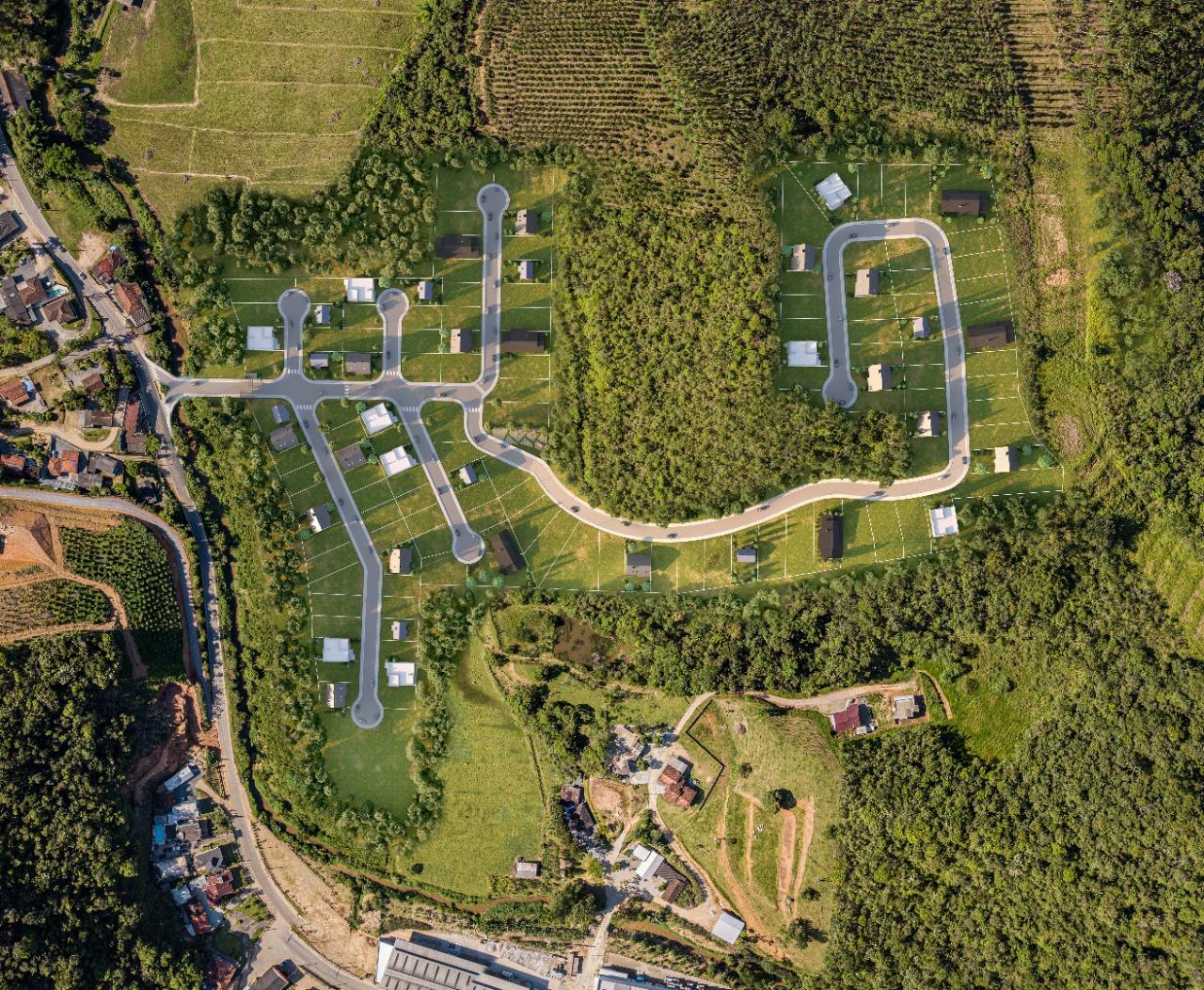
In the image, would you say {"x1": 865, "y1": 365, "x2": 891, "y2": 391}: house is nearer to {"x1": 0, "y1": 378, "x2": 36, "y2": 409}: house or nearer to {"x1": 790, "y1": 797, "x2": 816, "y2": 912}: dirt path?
{"x1": 790, "y1": 797, "x2": 816, "y2": 912}: dirt path

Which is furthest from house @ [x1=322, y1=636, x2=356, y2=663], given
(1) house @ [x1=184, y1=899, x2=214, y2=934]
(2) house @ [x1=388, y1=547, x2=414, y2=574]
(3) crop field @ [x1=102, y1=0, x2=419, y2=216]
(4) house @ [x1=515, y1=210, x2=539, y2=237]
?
(3) crop field @ [x1=102, y1=0, x2=419, y2=216]

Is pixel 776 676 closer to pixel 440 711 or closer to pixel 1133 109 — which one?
→ pixel 440 711

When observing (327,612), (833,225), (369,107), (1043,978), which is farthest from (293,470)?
(1043,978)

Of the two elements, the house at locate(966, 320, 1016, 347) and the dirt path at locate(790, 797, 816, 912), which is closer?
the house at locate(966, 320, 1016, 347)

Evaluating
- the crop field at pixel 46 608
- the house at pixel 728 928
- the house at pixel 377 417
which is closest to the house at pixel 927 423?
the house at pixel 728 928

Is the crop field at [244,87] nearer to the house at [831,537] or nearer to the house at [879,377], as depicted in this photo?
the house at [879,377]

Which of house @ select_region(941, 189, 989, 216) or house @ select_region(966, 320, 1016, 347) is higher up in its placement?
house @ select_region(941, 189, 989, 216)
